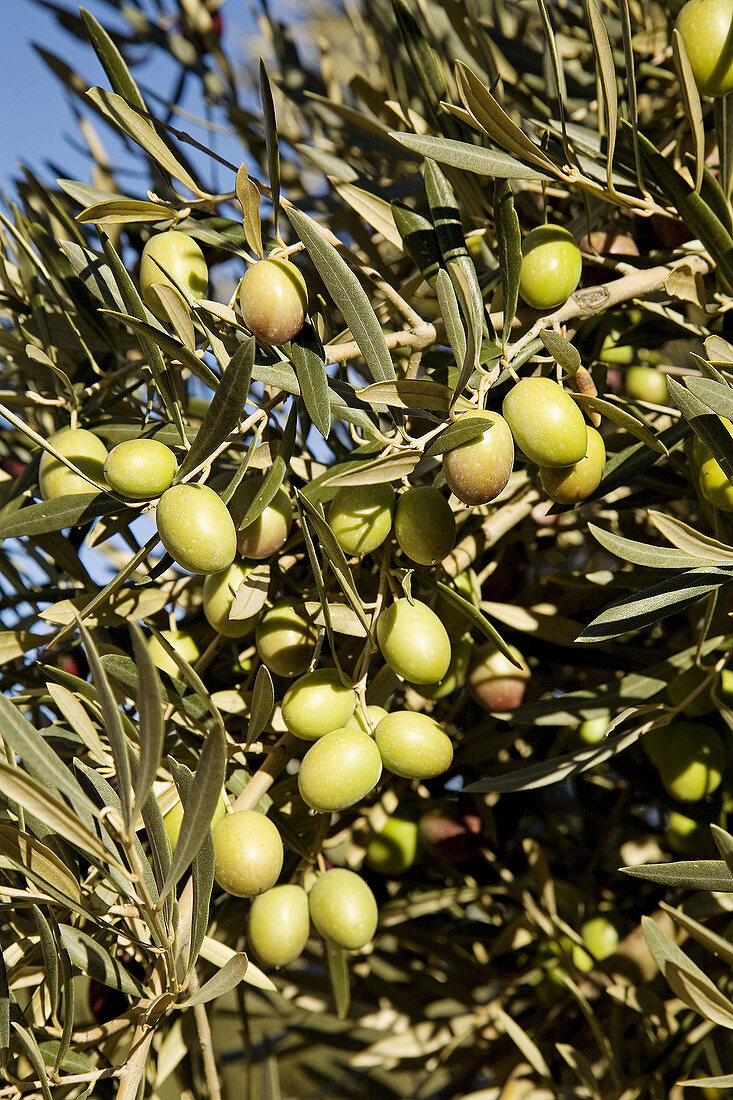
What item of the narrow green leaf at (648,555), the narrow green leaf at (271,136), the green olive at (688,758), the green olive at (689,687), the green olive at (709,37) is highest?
the narrow green leaf at (271,136)

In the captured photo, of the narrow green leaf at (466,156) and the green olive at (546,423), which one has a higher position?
the narrow green leaf at (466,156)

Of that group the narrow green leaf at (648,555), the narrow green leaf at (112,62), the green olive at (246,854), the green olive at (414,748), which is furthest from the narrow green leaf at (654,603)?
the narrow green leaf at (112,62)

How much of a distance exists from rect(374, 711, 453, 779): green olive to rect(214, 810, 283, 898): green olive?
0.28 ft

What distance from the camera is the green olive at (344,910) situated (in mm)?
552

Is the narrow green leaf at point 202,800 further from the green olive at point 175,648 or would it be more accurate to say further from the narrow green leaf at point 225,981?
the green olive at point 175,648

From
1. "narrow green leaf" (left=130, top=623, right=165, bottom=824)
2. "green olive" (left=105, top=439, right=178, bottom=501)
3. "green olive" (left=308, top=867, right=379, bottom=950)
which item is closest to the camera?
"narrow green leaf" (left=130, top=623, right=165, bottom=824)

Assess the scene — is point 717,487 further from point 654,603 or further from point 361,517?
point 361,517

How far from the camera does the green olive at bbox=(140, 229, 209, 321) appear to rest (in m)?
0.51

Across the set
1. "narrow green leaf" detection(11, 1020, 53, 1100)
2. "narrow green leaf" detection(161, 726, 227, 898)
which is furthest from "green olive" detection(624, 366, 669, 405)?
"narrow green leaf" detection(11, 1020, 53, 1100)

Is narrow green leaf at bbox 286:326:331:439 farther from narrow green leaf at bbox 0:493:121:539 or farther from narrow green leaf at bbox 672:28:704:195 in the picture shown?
narrow green leaf at bbox 672:28:704:195

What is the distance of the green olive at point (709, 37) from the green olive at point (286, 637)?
462 millimetres

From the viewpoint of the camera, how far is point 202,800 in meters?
0.40

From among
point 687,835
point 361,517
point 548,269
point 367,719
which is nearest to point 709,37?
point 548,269

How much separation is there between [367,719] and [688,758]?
12.4 inches
